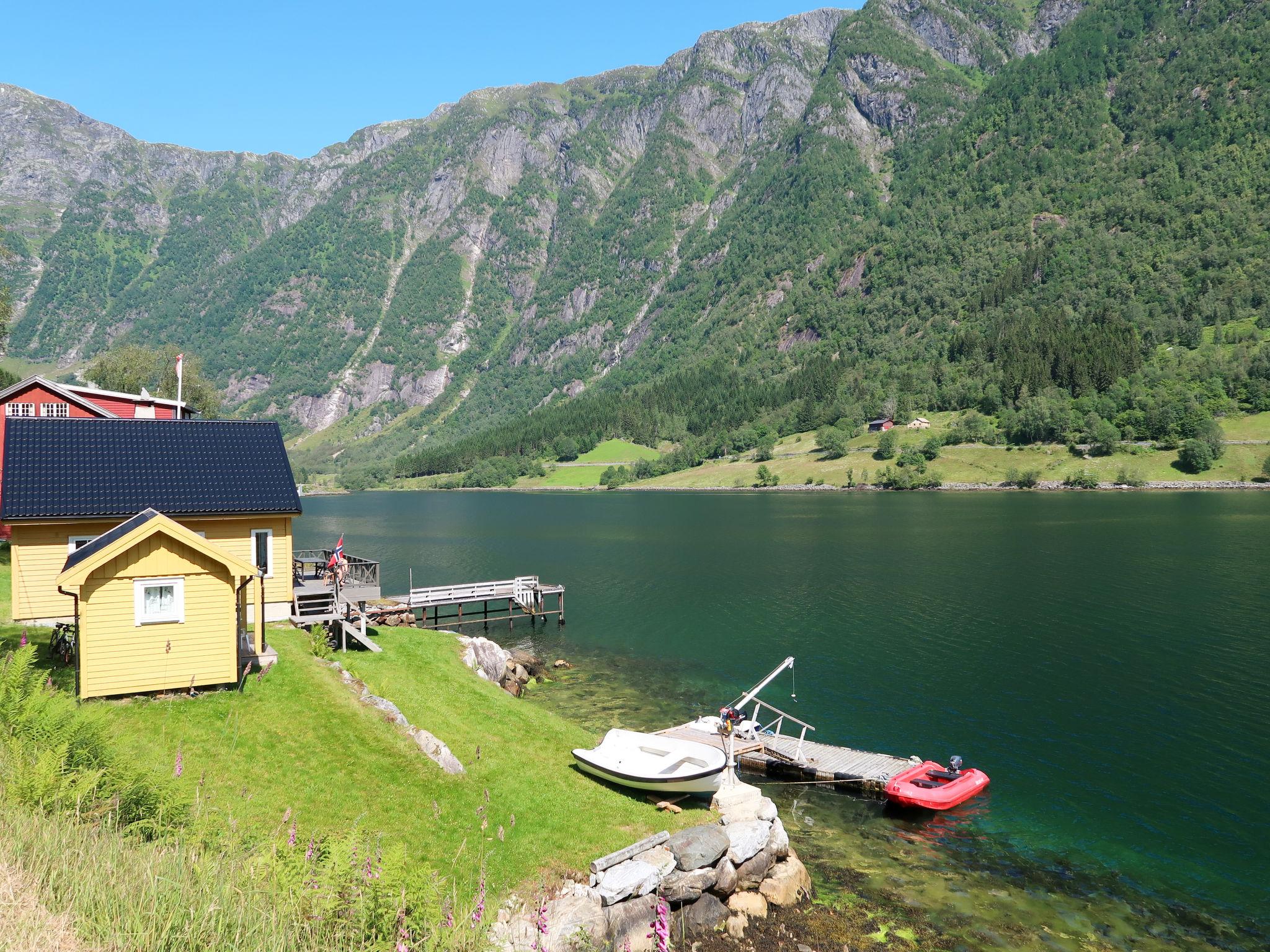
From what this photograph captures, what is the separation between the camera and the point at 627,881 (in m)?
19.4

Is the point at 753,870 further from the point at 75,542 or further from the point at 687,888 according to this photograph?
the point at 75,542

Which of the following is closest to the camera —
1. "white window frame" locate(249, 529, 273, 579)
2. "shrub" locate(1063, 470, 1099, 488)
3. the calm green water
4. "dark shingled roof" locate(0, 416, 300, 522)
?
the calm green water

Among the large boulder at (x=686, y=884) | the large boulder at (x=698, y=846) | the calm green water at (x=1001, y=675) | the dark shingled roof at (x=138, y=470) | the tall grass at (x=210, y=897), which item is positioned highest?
the dark shingled roof at (x=138, y=470)

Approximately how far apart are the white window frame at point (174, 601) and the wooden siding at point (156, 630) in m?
0.07

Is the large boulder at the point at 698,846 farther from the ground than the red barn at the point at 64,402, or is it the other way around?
the red barn at the point at 64,402

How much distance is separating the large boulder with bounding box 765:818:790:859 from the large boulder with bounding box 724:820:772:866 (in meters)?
0.15

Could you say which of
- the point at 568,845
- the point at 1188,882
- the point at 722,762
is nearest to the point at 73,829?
the point at 568,845

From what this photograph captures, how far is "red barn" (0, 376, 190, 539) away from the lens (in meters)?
48.7

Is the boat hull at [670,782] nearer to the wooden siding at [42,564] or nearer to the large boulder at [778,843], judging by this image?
the large boulder at [778,843]

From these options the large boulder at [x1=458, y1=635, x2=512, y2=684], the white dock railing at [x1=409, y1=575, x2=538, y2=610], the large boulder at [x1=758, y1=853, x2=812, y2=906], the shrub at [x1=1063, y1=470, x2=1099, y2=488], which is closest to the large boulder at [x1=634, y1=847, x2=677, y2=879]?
the large boulder at [x1=758, y1=853, x2=812, y2=906]

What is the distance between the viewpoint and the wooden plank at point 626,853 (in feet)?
64.5

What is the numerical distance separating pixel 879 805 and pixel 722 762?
8810mm

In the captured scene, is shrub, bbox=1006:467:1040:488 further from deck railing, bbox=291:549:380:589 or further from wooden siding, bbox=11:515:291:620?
wooden siding, bbox=11:515:291:620

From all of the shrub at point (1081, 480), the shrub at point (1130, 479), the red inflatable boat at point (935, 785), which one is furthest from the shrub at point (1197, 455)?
the red inflatable boat at point (935, 785)
